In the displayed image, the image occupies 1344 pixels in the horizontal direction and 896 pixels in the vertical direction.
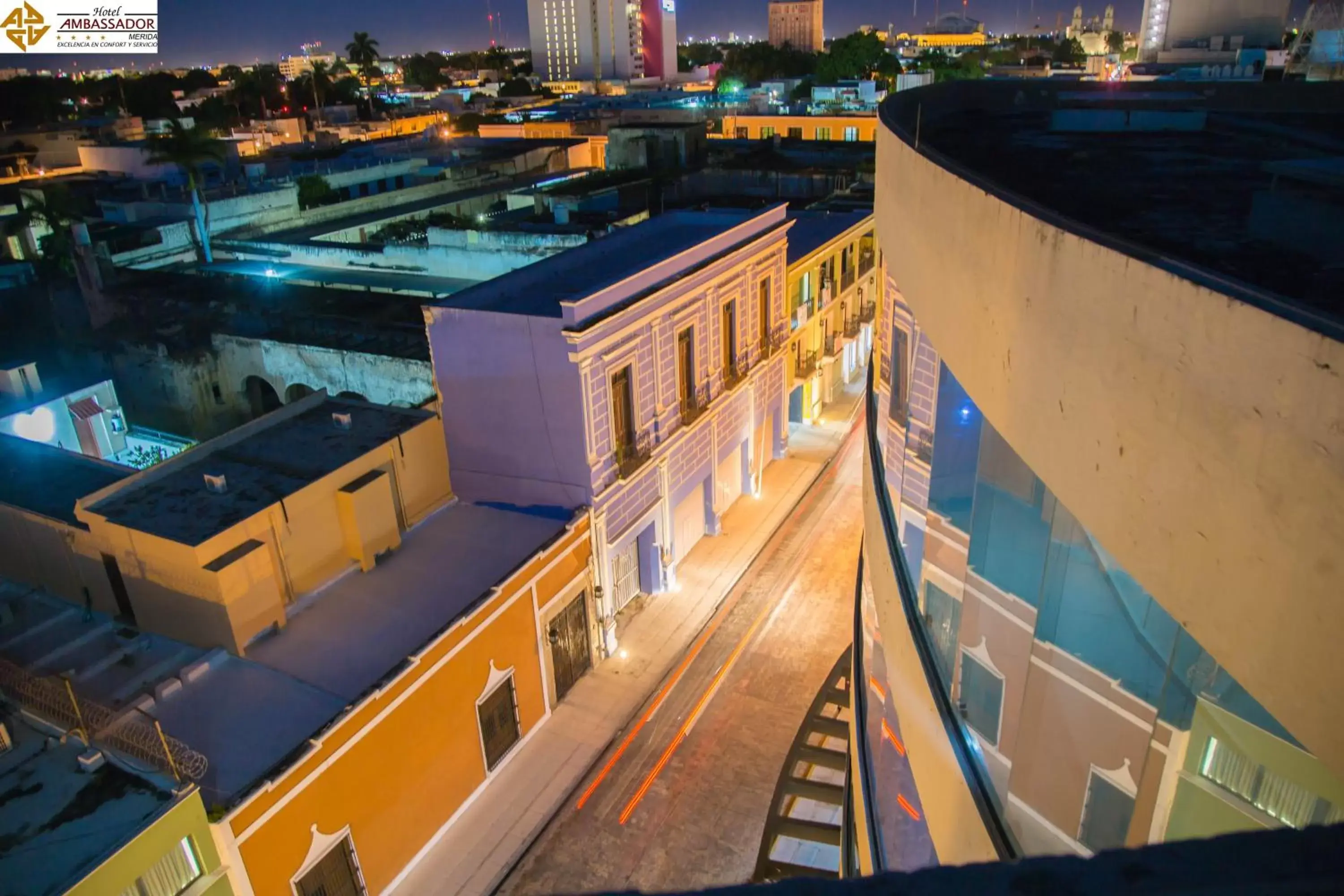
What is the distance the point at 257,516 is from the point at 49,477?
5.74 metres

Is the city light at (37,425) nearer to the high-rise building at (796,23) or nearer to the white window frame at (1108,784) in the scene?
the white window frame at (1108,784)

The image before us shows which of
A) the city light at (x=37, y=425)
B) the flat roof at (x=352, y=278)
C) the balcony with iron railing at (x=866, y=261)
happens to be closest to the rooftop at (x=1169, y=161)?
the balcony with iron railing at (x=866, y=261)

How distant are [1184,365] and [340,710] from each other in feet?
40.1

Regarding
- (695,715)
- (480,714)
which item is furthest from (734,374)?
(480,714)

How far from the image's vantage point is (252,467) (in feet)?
52.6

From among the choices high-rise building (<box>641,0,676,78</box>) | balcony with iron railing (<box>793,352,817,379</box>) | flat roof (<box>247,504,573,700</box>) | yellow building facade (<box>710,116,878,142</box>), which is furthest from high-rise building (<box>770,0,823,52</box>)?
flat roof (<box>247,504,573,700</box>)

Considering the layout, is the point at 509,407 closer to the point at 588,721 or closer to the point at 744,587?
the point at 588,721

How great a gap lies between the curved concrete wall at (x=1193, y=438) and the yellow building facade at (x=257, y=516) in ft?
41.5

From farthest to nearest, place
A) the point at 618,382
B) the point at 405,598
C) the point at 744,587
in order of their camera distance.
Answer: the point at 744,587 → the point at 618,382 → the point at 405,598

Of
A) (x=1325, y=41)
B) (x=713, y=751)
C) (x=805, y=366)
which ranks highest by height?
(x=1325, y=41)

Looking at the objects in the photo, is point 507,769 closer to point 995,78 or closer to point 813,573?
point 813,573

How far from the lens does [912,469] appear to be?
8266 mm

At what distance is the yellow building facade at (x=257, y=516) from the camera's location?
553 inches

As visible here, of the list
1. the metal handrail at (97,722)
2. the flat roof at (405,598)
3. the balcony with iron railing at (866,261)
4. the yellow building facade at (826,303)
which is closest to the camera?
the metal handrail at (97,722)
